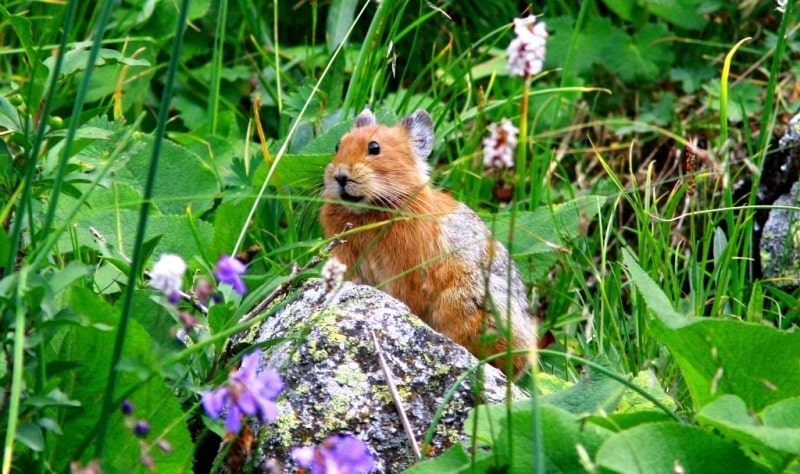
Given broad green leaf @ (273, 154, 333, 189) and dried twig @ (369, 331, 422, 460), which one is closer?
dried twig @ (369, 331, 422, 460)

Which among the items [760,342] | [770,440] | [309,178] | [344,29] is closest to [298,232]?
[309,178]

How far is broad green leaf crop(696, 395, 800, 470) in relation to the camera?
244 centimetres

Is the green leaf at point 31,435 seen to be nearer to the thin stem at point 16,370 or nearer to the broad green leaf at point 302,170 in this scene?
the thin stem at point 16,370

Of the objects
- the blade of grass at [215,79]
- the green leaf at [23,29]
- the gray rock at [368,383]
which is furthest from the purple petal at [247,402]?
the blade of grass at [215,79]

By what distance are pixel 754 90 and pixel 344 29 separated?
223cm

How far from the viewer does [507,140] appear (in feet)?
6.55

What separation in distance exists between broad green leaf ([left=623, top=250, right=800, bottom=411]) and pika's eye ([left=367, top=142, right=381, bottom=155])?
161 centimetres

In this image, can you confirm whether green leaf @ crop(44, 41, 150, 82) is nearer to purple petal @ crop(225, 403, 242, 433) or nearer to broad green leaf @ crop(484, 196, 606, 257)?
purple petal @ crop(225, 403, 242, 433)

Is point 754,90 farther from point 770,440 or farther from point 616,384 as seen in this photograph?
point 770,440

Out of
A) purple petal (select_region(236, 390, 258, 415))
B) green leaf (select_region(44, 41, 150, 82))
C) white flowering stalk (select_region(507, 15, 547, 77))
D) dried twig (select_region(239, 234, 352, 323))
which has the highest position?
white flowering stalk (select_region(507, 15, 547, 77))

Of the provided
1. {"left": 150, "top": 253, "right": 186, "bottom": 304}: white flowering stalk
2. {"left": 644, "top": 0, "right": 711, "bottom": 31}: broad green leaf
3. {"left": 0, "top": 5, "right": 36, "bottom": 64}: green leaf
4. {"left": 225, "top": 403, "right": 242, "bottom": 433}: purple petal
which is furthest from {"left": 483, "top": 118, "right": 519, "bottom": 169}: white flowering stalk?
{"left": 644, "top": 0, "right": 711, "bottom": 31}: broad green leaf

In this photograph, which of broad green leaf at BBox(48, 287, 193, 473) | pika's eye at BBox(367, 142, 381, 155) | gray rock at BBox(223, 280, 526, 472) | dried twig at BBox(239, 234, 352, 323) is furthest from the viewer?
pika's eye at BBox(367, 142, 381, 155)

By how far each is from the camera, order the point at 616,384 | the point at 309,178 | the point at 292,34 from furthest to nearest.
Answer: the point at 292,34 < the point at 309,178 < the point at 616,384

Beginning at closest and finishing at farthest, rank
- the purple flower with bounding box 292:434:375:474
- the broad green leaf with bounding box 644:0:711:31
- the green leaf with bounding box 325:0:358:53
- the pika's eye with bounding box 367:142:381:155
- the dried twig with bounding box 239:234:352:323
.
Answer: the purple flower with bounding box 292:434:375:474 < the dried twig with bounding box 239:234:352:323 < the pika's eye with bounding box 367:142:381:155 < the green leaf with bounding box 325:0:358:53 < the broad green leaf with bounding box 644:0:711:31
